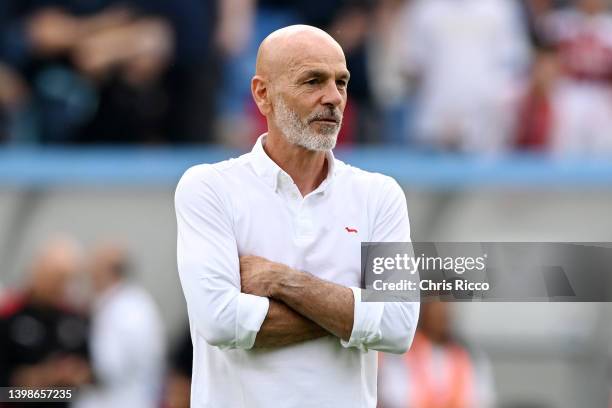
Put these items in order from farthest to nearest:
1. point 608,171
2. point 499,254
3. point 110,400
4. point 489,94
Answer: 1. point 489,94
2. point 608,171
3. point 110,400
4. point 499,254

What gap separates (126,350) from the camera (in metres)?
10.6

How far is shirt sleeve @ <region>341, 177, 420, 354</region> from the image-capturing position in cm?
499

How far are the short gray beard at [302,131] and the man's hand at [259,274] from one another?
376mm

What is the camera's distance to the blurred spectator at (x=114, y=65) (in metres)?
11.8

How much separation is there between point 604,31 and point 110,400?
17.8 feet

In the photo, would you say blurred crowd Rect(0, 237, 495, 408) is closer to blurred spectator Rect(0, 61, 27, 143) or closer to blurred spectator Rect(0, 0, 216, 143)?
blurred spectator Rect(0, 0, 216, 143)

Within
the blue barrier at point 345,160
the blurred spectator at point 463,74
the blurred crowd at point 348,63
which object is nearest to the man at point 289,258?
the blue barrier at point 345,160

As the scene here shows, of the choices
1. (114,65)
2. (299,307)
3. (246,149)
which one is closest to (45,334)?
(246,149)

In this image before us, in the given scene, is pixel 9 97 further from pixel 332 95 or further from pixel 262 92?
pixel 332 95

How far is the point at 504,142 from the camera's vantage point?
12.7 metres

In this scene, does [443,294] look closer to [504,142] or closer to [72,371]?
[72,371]

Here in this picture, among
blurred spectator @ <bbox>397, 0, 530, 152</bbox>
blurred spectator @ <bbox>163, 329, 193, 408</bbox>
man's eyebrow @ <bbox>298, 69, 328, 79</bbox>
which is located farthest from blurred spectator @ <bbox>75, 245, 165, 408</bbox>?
man's eyebrow @ <bbox>298, 69, 328, 79</bbox>

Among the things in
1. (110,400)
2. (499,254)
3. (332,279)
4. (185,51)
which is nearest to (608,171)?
(185,51)

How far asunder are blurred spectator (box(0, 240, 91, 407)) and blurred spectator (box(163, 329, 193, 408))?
529mm
